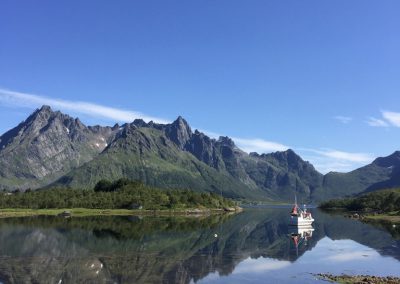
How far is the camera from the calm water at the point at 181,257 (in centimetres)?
6475

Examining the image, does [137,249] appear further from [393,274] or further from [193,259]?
[393,274]

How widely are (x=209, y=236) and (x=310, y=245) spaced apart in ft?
88.1

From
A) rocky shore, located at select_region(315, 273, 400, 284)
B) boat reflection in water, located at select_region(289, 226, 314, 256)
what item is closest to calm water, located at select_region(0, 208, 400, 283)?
boat reflection in water, located at select_region(289, 226, 314, 256)

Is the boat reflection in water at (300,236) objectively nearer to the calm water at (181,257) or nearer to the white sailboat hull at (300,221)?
the calm water at (181,257)

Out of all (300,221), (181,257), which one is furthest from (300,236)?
(181,257)

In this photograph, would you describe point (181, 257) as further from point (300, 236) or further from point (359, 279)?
point (300, 236)

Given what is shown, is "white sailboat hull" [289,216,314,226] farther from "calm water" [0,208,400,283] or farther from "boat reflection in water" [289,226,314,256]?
"calm water" [0,208,400,283]

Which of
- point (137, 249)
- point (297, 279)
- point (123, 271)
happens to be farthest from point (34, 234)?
point (297, 279)

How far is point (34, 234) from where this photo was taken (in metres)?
120

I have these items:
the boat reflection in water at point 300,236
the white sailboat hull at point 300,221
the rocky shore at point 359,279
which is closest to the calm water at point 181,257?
the boat reflection in water at point 300,236

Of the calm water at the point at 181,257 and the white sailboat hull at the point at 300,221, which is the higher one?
the white sailboat hull at the point at 300,221

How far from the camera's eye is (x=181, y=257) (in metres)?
84.0

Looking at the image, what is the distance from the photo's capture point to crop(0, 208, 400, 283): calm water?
212 feet

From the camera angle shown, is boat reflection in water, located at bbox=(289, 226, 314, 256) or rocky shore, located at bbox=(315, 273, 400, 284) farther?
boat reflection in water, located at bbox=(289, 226, 314, 256)
